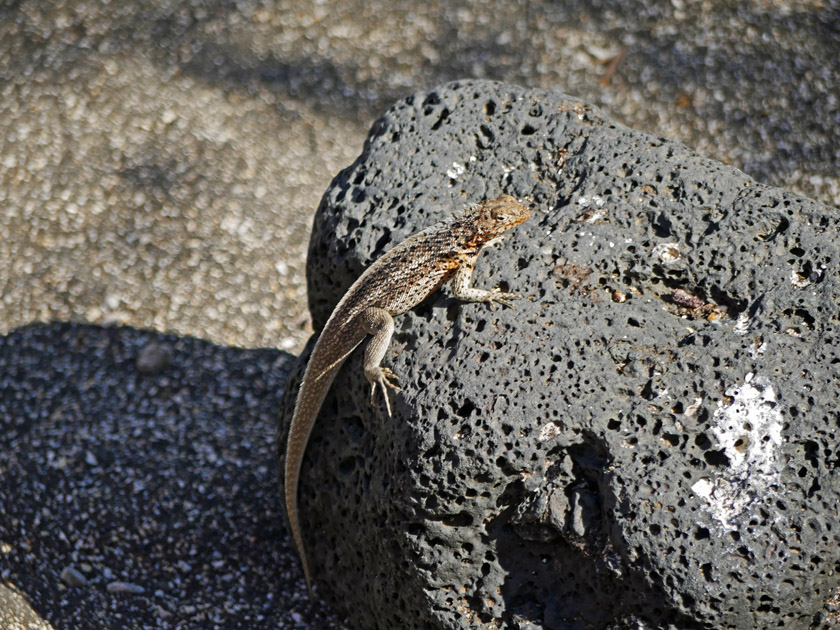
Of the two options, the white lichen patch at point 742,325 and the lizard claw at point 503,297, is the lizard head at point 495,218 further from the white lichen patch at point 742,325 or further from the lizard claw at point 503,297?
the white lichen patch at point 742,325

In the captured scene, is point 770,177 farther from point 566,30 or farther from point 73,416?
point 73,416

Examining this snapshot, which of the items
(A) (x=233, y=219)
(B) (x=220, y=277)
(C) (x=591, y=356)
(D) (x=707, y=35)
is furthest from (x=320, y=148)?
(C) (x=591, y=356)

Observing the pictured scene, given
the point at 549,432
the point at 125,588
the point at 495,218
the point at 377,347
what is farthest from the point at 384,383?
the point at 125,588

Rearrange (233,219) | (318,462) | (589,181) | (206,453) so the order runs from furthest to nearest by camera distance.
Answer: (233,219) < (206,453) < (318,462) < (589,181)

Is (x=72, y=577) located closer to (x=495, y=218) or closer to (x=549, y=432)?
(x=549, y=432)

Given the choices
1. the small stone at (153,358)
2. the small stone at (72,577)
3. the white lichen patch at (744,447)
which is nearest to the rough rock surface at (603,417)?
the white lichen patch at (744,447)
